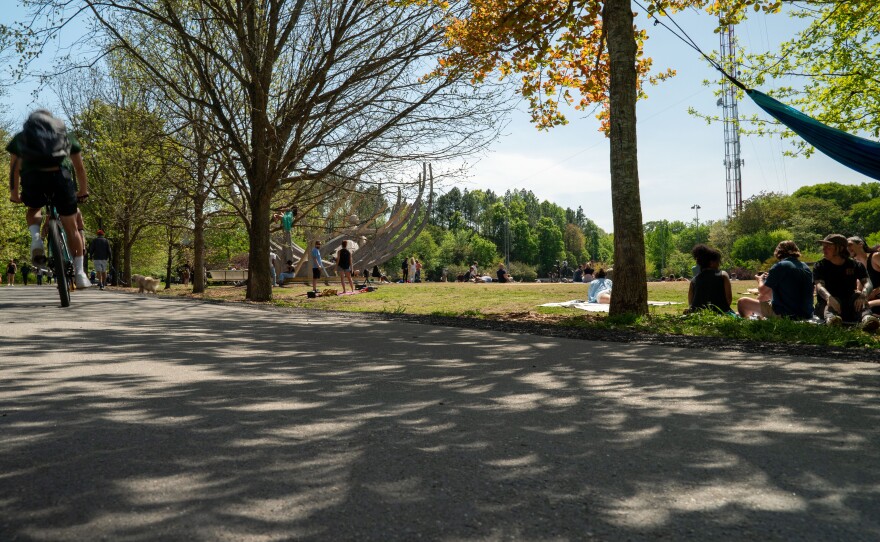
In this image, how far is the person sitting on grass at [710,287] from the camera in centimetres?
1060

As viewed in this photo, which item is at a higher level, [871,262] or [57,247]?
[57,247]

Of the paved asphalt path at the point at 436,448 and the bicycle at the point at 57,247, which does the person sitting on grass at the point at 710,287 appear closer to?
the paved asphalt path at the point at 436,448

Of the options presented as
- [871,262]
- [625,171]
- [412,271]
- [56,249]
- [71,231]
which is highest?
[625,171]

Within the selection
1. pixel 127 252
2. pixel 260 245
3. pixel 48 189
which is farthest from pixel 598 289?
pixel 127 252

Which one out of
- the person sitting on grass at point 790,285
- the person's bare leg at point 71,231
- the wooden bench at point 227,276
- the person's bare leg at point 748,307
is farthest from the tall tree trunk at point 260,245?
the wooden bench at point 227,276

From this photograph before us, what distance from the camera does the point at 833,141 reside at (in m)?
10.7

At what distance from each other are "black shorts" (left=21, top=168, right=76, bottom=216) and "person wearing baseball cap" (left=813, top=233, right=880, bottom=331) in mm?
9354

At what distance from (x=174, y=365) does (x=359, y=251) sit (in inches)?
1878

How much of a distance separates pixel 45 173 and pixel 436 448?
6673 mm

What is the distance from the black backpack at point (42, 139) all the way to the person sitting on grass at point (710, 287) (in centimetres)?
866

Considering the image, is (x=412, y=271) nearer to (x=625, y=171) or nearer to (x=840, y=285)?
(x=625, y=171)

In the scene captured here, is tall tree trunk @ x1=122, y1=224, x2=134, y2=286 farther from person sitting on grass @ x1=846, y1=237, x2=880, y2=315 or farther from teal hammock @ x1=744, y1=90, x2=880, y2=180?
person sitting on grass @ x1=846, y1=237, x2=880, y2=315

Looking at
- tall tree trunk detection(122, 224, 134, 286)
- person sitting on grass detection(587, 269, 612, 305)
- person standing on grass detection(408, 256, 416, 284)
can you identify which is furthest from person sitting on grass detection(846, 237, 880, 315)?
person standing on grass detection(408, 256, 416, 284)

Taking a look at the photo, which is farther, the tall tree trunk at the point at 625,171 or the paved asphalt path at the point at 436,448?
the tall tree trunk at the point at 625,171
